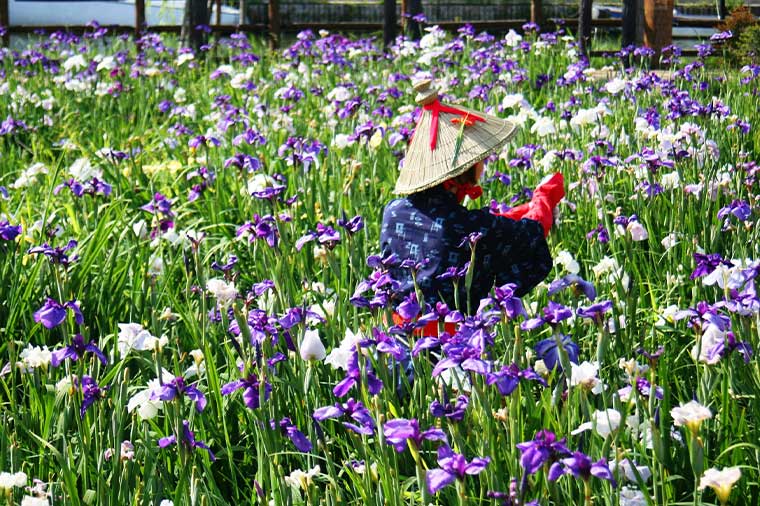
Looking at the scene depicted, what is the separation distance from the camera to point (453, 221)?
8.79 feet

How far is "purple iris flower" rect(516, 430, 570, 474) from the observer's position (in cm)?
153

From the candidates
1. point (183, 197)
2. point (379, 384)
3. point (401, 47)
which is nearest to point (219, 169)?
point (183, 197)

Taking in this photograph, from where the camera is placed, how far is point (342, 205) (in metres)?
A: 4.09

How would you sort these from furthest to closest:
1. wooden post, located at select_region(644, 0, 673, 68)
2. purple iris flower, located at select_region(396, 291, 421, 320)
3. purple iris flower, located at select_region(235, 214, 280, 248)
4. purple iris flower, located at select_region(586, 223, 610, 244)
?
wooden post, located at select_region(644, 0, 673, 68), purple iris flower, located at select_region(586, 223, 610, 244), purple iris flower, located at select_region(235, 214, 280, 248), purple iris flower, located at select_region(396, 291, 421, 320)

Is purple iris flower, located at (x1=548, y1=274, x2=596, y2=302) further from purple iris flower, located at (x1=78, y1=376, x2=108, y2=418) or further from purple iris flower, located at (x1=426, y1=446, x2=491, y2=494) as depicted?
purple iris flower, located at (x1=78, y1=376, x2=108, y2=418)

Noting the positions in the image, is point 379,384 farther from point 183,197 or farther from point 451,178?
point 183,197

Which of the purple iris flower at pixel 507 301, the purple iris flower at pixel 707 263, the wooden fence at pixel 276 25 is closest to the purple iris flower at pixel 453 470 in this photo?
the purple iris flower at pixel 507 301

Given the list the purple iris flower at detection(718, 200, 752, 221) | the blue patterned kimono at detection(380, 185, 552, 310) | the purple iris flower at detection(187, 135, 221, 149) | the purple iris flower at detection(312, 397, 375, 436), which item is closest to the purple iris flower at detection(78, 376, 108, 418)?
the purple iris flower at detection(312, 397, 375, 436)

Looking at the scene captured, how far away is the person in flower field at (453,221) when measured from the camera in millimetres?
2674

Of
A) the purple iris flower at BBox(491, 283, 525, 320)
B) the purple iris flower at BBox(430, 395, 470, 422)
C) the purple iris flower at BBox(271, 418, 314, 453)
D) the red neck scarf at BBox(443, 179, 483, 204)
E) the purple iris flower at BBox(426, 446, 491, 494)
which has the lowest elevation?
the purple iris flower at BBox(271, 418, 314, 453)

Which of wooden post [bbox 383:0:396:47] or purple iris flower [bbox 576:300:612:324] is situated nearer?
purple iris flower [bbox 576:300:612:324]

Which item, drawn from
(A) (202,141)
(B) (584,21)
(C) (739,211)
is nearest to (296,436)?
(C) (739,211)

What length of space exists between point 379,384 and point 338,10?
817 inches

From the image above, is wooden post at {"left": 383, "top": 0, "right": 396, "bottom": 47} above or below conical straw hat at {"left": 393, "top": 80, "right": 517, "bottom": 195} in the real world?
above
